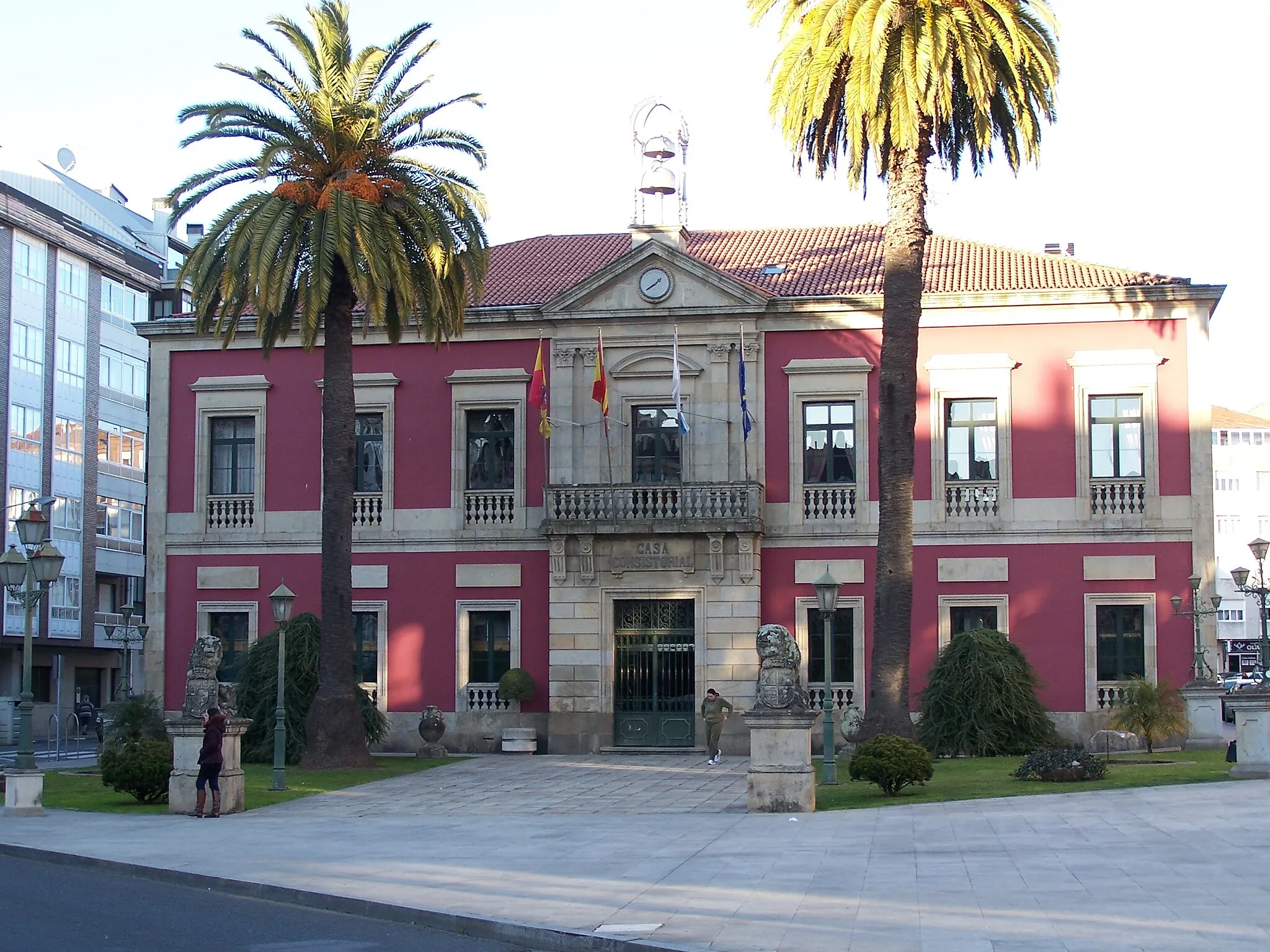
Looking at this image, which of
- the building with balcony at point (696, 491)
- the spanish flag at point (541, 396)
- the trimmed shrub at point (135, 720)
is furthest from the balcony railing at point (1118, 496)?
the trimmed shrub at point (135, 720)

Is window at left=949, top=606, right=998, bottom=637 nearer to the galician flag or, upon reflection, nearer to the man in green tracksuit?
the man in green tracksuit

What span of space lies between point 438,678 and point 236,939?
23218 millimetres

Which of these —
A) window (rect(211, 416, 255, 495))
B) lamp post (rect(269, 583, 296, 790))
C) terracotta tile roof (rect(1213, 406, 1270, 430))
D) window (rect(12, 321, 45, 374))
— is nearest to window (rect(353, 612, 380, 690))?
window (rect(211, 416, 255, 495))

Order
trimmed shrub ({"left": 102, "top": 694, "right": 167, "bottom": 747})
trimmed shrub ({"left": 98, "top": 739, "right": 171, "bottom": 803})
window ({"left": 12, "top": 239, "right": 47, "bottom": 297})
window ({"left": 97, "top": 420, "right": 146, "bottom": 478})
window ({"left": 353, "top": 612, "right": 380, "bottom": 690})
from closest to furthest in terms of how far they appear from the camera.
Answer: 1. trimmed shrub ({"left": 98, "top": 739, "right": 171, "bottom": 803})
2. trimmed shrub ({"left": 102, "top": 694, "right": 167, "bottom": 747})
3. window ({"left": 353, "top": 612, "right": 380, "bottom": 690})
4. window ({"left": 12, "top": 239, "right": 47, "bottom": 297})
5. window ({"left": 97, "top": 420, "right": 146, "bottom": 478})

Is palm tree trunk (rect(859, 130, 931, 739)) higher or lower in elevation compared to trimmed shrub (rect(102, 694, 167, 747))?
higher

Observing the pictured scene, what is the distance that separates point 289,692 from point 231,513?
6.94 metres

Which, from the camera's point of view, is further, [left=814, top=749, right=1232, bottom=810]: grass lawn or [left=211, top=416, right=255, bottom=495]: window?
[left=211, top=416, right=255, bottom=495]: window

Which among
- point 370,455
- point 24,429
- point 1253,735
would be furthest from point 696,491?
point 24,429

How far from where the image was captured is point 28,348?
54.9 metres

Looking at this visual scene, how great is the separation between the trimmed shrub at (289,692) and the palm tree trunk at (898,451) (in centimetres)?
1072

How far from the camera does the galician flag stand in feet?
109

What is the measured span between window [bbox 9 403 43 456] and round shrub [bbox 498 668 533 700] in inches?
1087

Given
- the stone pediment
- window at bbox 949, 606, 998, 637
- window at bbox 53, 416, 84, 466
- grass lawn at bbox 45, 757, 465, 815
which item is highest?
the stone pediment

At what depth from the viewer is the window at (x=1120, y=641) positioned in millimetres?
33094
